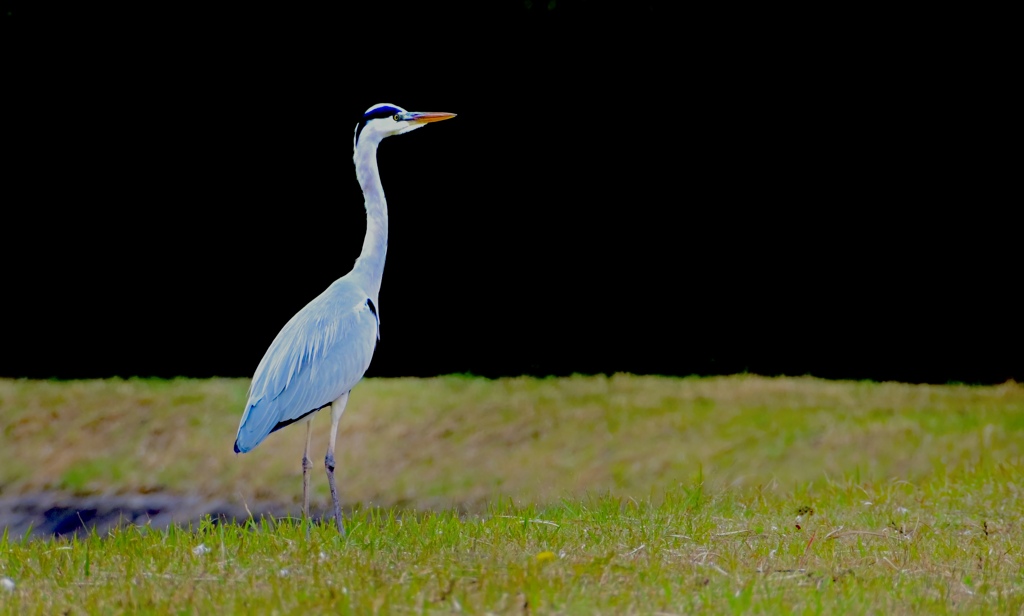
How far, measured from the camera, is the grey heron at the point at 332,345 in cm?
486

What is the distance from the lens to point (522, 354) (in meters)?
9.75

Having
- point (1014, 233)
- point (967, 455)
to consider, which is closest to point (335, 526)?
point (967, 455)

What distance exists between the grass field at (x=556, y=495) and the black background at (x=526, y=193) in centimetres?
97

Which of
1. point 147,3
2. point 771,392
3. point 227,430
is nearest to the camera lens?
point 227,430

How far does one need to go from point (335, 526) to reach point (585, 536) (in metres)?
0.95

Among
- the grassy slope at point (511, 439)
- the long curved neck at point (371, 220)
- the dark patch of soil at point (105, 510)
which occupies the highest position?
the long curved neck at point (371, 220)

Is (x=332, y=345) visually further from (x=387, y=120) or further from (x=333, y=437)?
(x=387, y=120)

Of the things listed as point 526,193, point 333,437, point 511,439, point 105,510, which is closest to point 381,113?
point 333,437

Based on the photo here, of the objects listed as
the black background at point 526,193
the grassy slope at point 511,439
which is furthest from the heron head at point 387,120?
the black background at point 526,193

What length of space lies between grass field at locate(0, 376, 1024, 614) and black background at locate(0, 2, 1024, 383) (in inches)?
38.1

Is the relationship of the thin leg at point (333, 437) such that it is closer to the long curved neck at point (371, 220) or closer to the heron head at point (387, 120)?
the long curved neck at point (371, 220)

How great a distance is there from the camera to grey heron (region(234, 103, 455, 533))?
4.86 metres

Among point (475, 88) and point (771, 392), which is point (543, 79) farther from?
point (771, 392)

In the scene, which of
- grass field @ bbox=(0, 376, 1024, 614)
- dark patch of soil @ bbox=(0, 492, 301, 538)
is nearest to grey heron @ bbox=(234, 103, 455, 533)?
grass field @ bbox=(0, 376, 1024, 614)
